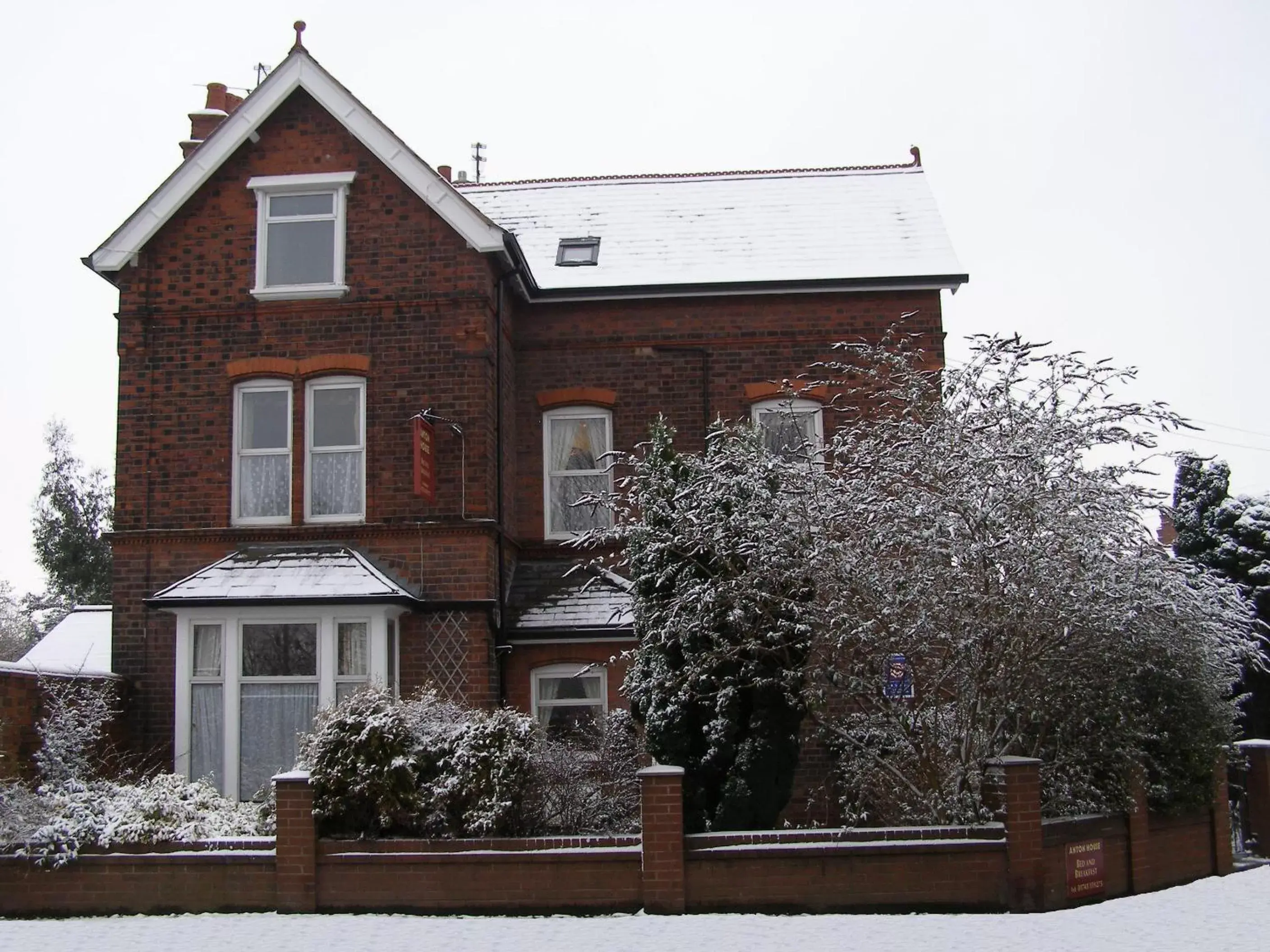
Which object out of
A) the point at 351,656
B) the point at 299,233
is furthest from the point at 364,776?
the point at 299,233

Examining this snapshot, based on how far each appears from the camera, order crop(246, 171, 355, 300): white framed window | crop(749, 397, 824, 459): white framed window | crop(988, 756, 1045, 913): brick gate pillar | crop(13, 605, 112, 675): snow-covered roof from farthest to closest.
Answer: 1. crop(749, 397, 824, 459): white framed window
2. crop(13, 605, 112, 675): snow-covered roof
3. crop(246, 171, 355, 300): white framed window
4. crop(988, 756, 1045, 913): brick gate pillar

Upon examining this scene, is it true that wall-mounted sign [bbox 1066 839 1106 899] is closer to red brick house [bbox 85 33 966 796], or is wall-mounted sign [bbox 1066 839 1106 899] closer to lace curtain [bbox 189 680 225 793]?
red brick house [bbox 85 33 966 796]

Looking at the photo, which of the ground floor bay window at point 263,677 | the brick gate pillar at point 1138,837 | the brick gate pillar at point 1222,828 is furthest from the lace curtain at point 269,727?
the brick gate pillar at point 1222,828

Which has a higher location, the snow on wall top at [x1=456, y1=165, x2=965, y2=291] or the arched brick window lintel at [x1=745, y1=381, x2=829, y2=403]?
the snow on wall top at [x1=456, y1=165, x2=965, y2=291]

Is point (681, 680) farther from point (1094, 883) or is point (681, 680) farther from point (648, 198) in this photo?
point (648, 198)

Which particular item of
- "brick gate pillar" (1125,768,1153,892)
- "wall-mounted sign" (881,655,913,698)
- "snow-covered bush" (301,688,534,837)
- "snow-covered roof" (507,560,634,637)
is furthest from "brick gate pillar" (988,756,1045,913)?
"snow-covered roof" (507,560,634,637)

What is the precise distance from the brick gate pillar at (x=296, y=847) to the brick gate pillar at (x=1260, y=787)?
11.3 meters

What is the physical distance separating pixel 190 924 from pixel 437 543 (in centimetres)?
660

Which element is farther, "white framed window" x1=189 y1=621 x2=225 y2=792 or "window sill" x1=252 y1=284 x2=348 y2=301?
"window sill" x1=252 y1=284 x2=348 y2=301

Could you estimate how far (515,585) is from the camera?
19.6 meters

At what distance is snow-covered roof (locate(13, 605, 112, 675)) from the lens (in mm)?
19453

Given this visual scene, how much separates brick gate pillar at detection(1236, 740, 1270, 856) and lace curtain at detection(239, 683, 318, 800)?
454 inches

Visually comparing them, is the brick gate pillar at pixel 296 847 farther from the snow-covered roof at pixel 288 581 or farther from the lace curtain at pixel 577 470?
the lace curtain at pixel 577 470

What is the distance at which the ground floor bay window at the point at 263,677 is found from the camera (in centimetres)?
1747
